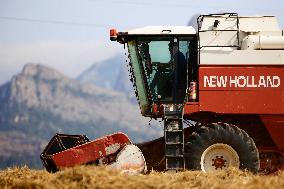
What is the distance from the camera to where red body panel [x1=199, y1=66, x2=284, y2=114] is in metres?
10.4

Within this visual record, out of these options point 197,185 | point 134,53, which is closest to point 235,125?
point 134,53

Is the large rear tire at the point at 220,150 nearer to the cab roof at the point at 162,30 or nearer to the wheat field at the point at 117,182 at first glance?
the wheat field at the point at 117,182

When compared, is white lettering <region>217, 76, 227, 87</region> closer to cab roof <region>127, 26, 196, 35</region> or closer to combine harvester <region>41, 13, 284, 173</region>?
combine harvester <region>41, 13, 284, 173</region>

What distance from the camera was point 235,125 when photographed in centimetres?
1095

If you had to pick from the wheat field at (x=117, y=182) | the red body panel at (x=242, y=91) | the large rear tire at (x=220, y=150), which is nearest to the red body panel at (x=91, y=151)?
the large rear tire at (x=220, y=150)

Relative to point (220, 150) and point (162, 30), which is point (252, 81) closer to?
point (220, 150)

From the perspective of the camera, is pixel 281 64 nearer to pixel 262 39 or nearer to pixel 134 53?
pixel 262 39

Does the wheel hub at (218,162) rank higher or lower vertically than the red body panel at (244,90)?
lower

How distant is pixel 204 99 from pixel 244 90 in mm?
881

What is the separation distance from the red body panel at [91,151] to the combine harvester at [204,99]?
0.02 m

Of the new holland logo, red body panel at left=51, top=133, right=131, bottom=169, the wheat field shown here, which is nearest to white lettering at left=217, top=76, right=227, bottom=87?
the new holland logo

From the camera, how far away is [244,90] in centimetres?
1043

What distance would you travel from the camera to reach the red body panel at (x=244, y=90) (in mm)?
10438

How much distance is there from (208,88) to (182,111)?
758mm
